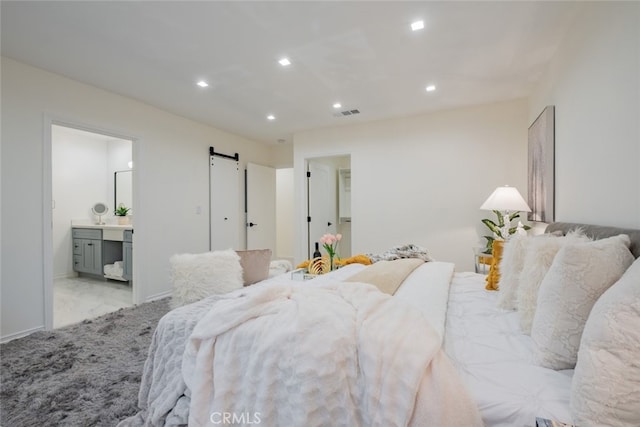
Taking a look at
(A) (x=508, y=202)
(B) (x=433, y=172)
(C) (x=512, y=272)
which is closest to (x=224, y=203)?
(B) (x=433, y=172)

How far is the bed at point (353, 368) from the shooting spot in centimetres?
85

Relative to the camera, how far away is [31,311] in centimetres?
271

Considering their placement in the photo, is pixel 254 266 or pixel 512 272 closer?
pixel 512 272

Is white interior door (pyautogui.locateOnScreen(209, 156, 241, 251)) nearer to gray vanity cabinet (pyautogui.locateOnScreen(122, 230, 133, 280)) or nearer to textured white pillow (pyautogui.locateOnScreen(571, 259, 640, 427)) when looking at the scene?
gray vanity cabinet (pyautogui.locateOnScreen(122, 230, 133, 280))

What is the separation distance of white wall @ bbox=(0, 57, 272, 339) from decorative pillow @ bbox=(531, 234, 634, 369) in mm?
3858

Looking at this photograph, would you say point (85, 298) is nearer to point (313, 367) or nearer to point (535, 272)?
point (313, 367)

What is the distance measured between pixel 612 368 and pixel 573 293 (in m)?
0.29

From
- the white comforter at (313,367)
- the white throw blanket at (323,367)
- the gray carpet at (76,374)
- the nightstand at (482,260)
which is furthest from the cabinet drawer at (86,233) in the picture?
the nightstand at (482,260)

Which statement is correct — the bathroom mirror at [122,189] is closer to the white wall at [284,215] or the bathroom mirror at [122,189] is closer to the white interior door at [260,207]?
the white interior door at [260,207]

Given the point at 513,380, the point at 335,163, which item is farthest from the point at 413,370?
the point at 335,163

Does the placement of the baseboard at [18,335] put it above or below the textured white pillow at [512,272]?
below

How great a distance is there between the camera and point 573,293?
962mm

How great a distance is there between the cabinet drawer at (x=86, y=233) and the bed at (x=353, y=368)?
14.5 ft

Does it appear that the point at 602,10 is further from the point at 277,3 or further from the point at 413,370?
the point at 413,370
